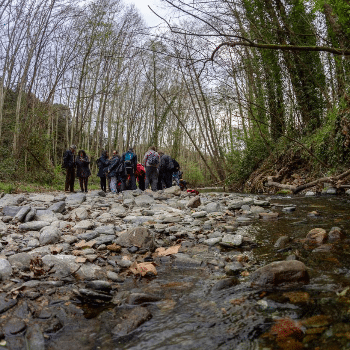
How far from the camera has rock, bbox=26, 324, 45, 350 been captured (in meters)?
1.58

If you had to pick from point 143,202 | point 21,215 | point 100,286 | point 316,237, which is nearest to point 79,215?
point 21,215

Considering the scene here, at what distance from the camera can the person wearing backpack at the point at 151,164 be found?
9867mm

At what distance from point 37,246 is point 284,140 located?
33.5ft

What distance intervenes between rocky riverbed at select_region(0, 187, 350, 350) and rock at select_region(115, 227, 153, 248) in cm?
1

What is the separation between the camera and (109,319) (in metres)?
1.89

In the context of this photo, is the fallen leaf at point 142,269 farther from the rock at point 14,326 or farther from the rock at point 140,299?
the rock at point 14,326

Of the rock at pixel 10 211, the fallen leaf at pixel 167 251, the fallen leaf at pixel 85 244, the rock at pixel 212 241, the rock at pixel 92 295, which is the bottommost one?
the rock at pixel 92 295

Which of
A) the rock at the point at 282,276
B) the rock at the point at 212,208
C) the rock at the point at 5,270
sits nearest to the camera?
the rock at the point at 282,276

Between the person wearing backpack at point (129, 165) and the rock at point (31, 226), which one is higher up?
the person wearing backpack at point (129, 165)

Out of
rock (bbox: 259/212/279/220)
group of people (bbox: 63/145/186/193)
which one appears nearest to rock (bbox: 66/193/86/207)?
group of people (bbox: 63/145/186/193)

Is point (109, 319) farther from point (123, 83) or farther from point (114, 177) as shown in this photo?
point (123, 83)

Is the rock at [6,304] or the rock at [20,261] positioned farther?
the rock at [20,261]

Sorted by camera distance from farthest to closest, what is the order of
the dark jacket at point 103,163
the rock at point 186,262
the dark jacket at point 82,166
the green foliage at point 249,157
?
the green foliage at point 249,157, the dark jacket at point 103,163, the dark jacket at point 82,166, the rock at point 186,262

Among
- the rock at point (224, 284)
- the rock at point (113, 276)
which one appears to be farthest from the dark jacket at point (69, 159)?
the rock at point (224, 284)
